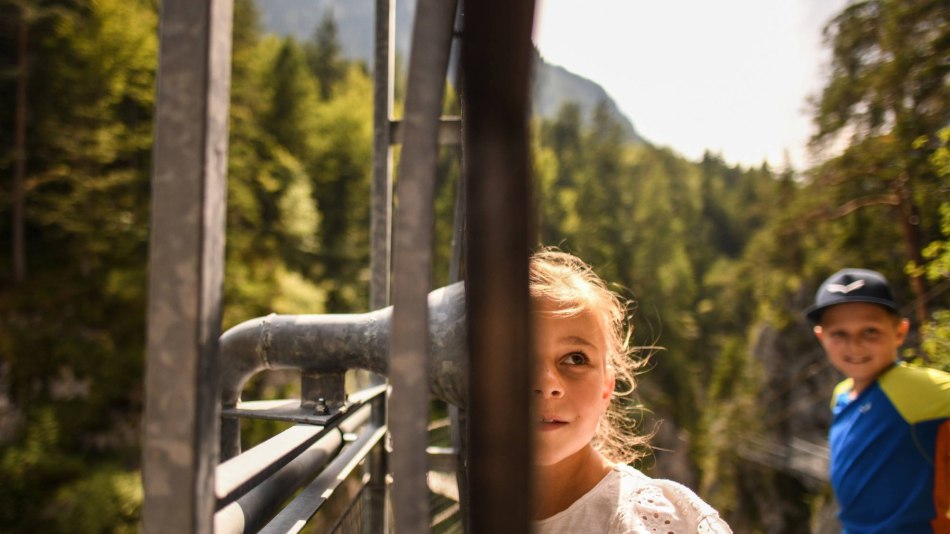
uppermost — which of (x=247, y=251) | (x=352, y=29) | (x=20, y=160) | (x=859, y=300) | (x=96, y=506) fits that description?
(x=352, y=29)

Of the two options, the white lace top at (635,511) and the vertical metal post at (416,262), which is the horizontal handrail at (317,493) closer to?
the white lace top at (635,511)

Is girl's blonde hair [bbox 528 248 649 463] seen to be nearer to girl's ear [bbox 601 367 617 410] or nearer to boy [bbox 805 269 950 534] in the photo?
girl's ear [bbox 601 367 617 410]

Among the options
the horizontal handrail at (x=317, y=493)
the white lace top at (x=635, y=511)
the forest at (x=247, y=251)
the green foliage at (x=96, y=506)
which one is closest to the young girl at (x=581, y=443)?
the white lace top at (x=635, y=511)

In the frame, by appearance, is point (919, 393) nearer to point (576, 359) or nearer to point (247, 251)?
point (576, 359)

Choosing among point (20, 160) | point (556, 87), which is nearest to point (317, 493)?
point (556, 87)

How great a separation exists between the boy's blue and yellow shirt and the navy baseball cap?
264mm

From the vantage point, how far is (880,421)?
209 centimetres

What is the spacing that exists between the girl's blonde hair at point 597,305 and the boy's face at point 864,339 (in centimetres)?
103

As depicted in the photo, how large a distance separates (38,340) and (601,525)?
2156 centimetres

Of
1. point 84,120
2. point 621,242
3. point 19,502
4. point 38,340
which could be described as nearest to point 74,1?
point 84,120

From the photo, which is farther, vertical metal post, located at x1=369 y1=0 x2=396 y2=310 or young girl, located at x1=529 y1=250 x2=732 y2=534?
vertical metal post, located at x1=369 y1=0 x2=396 y2=310

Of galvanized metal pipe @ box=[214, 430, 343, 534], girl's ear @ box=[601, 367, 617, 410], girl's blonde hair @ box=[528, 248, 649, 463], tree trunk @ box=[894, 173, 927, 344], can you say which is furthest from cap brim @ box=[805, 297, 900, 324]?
galvanized metal pipe @ box=[214, 430, 343, 534]

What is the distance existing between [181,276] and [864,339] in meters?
2.51

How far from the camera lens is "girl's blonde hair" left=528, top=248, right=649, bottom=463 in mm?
1274
